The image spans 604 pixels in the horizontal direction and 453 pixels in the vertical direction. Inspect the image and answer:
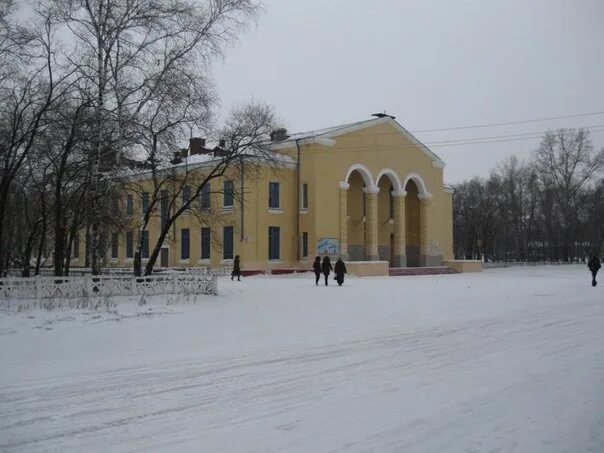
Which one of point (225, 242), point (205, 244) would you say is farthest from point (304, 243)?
point (205, 244)

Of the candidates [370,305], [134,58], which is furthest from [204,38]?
A: [370,305]

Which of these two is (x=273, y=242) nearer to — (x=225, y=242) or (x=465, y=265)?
(x=225, y=242)

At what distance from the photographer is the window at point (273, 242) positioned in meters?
44.5

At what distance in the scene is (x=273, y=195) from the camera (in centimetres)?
4503

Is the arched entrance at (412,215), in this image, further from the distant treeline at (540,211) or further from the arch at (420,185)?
the distant treeline at (540,211)

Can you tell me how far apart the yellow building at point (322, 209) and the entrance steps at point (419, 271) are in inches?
92.2

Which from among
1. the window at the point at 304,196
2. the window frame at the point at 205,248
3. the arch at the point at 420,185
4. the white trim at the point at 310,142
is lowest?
the window frame at the point at 205,248

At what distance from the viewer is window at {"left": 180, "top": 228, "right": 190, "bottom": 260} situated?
48.2m

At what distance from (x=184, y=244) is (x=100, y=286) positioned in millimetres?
29976

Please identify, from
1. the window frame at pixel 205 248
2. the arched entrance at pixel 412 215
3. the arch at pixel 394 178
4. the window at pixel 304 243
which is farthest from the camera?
the arched entrance at pixel 412 215

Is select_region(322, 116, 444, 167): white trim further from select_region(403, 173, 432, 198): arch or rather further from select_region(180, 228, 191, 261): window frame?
select_region(180, 228, 191, 261): window frame

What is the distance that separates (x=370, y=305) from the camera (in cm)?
2061

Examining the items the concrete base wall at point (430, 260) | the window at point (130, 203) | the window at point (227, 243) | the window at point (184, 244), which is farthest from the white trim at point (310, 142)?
the concrete base wall at point (430, 260)

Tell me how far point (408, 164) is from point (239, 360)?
141ft
